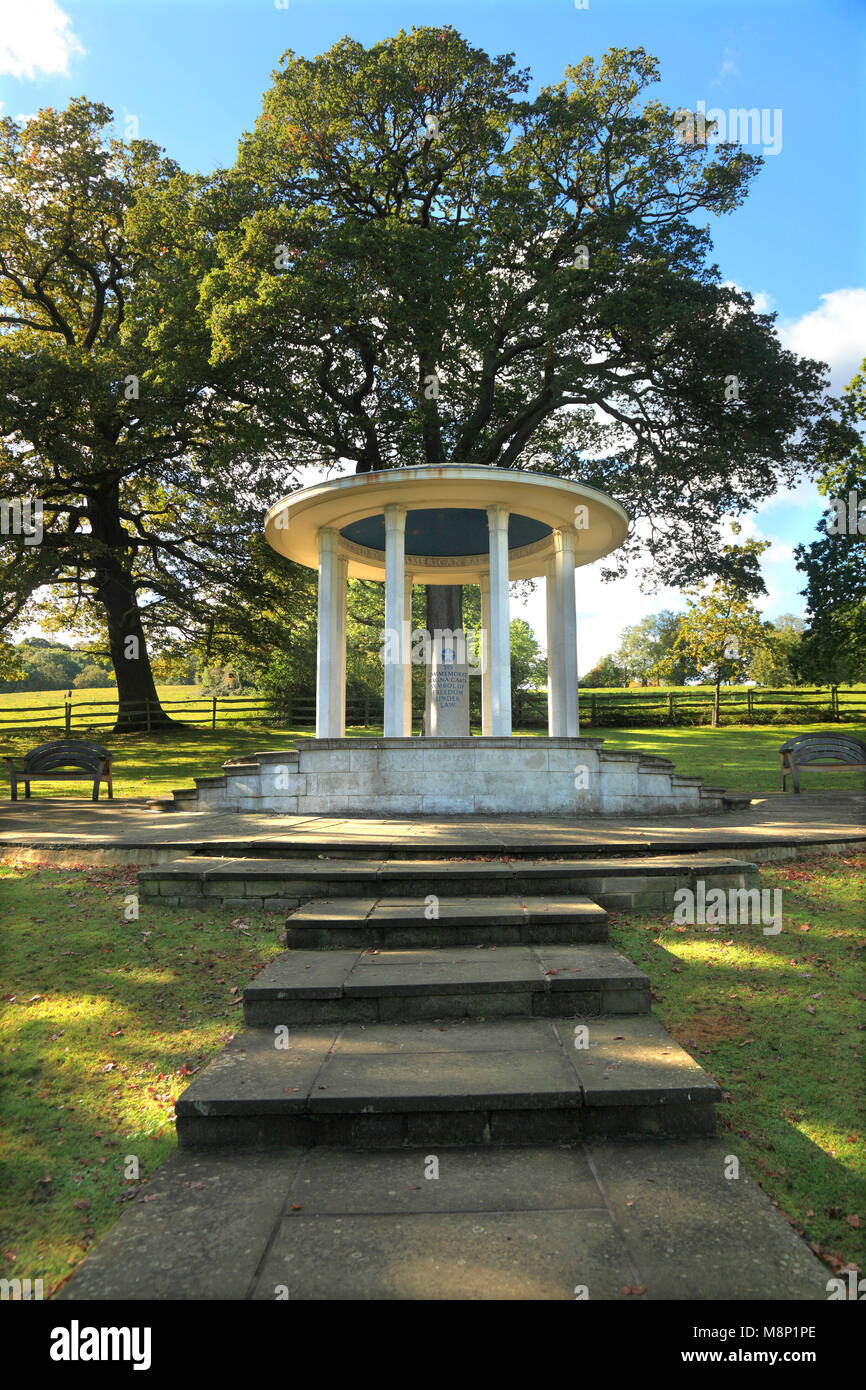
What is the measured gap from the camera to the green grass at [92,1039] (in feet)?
9.59

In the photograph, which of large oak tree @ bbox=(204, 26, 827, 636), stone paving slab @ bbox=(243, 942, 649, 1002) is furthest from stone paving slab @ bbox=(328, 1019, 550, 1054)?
large oak tree @ bbox=(204, 26, 827, 636)

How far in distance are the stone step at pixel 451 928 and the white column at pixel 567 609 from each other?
8.02 meters

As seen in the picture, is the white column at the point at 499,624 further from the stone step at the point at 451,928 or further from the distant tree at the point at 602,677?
the distant tree at the point at 602,677

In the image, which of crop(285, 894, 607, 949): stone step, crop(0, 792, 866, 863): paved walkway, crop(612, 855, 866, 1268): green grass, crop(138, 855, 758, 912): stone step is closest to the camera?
crop(612, 855, 866, 1268): green grass

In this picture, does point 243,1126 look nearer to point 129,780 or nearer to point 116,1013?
point 116,1013

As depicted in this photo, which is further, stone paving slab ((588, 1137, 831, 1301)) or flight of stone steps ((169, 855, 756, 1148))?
flight of stone steps ((169, 855, 756, 1148))

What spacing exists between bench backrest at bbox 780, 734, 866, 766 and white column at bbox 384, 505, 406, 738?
6.66 meters

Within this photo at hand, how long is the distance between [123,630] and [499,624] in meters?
17.2

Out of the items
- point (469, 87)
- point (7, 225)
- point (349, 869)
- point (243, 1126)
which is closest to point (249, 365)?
point (469, 87)

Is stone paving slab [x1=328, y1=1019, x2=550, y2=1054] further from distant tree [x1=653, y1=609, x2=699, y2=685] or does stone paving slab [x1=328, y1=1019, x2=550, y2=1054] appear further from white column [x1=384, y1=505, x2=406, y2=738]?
distant tree [x1=653, y1=609, x2=699, y2=685]

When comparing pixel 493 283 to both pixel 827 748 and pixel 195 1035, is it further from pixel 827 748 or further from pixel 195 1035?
pixel 195 1035

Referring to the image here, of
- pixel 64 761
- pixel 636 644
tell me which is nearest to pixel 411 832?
pixel 64 761

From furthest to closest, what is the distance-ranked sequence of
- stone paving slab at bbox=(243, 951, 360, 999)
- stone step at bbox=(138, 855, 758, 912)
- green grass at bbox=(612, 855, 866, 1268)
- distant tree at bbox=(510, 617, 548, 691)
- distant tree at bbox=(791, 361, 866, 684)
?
distant tree at bbox=(510, 617, 548, 691) → distant tree at bbox=(791, 361, 866, 684) → stone step at bbox=(138, 855, 758, 912) → stone paving slab at bbox=(243, 951, 360, 999) → green grass at bbox=(612, 855, 866, 1268)

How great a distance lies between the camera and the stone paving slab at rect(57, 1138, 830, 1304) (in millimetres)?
2309
